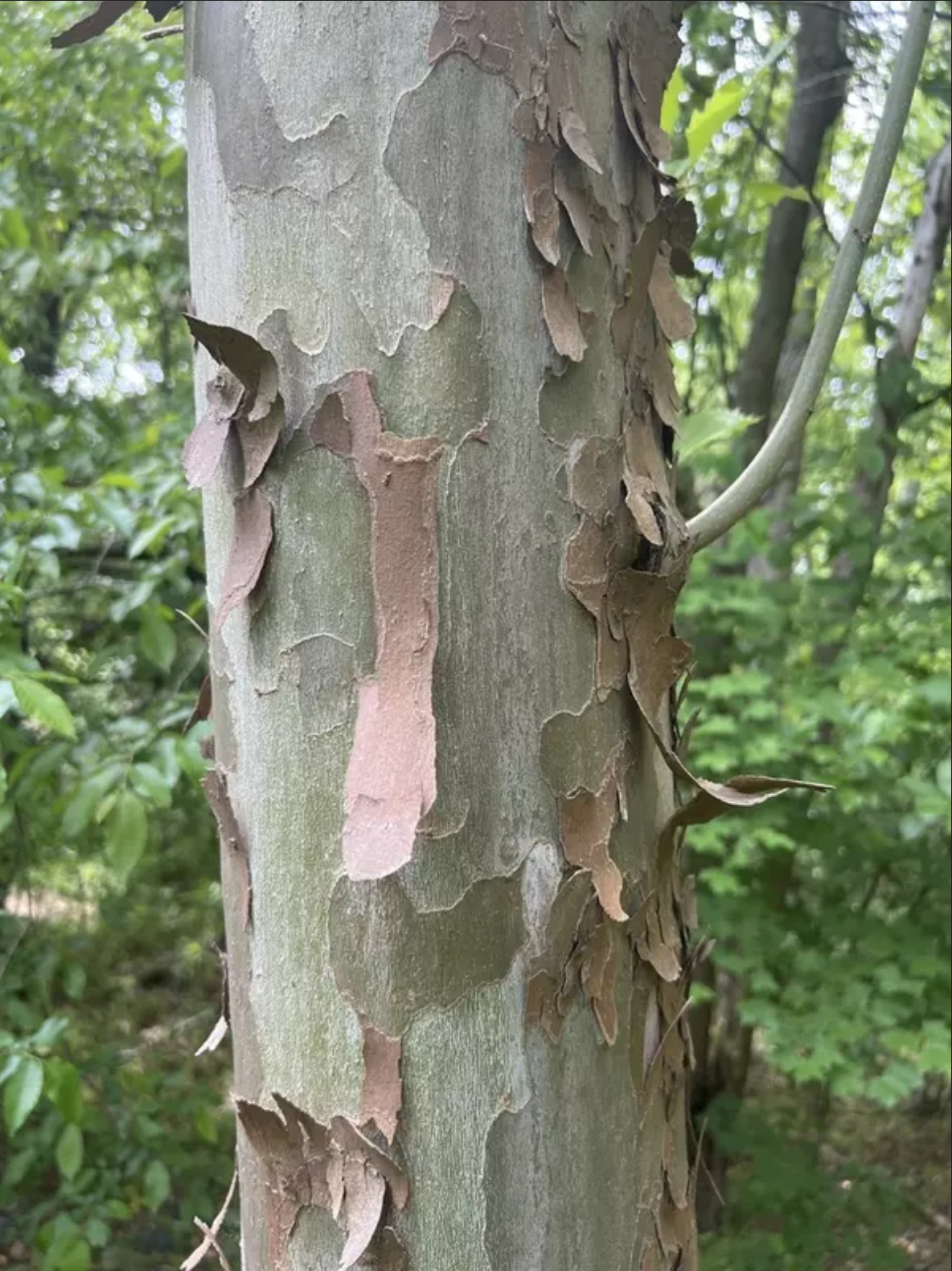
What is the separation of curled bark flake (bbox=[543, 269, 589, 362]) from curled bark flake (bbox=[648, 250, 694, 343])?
0.10 meters

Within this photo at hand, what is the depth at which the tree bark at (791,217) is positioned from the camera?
9.11 feet

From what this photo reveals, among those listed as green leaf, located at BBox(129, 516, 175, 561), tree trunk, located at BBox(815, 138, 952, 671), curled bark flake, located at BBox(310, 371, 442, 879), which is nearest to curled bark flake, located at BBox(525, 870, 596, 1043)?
curled bark flake, located at BBox(310, 371, 442, 879)

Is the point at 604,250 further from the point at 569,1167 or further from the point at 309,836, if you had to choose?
the point at 569,1167

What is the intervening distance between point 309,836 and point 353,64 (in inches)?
15.8

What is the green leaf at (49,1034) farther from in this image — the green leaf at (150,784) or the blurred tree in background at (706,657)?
the green leaf at (150,784)

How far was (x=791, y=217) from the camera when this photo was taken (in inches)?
115

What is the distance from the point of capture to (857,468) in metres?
2.52

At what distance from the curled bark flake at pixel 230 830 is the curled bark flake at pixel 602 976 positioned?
20 cm

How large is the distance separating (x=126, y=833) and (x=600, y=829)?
95cm

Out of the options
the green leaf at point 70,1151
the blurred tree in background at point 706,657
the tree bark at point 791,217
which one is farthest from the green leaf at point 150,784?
the tree bark at point 791,217

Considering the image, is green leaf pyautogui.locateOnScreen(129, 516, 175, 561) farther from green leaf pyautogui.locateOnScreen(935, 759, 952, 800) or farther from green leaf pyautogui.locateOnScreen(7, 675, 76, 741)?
green leaf pyautogui.locateOnScreen(935, 759, 952, 800)

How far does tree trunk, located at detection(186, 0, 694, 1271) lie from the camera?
50 centimetres

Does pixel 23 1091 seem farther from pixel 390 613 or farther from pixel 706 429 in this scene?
pixel 706 429

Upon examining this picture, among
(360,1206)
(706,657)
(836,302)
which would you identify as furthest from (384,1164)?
(706,657)
